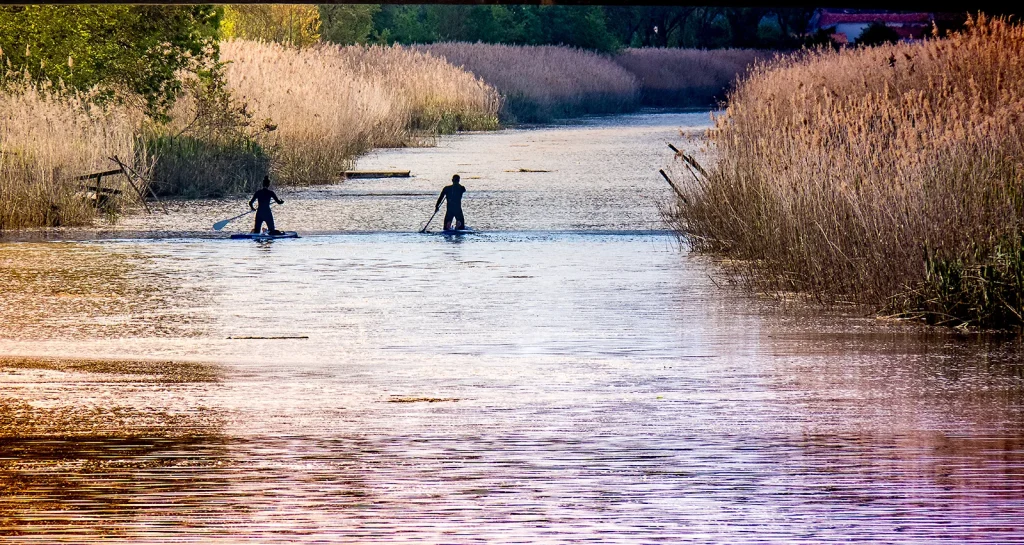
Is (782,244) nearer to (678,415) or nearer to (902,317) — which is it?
(902,317)

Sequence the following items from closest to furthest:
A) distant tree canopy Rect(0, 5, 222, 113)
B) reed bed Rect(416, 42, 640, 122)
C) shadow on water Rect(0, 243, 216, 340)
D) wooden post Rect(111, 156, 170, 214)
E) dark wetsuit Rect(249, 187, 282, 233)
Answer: shadow on water Rect(0, 243, 216, 340) < dark wetsuit Rect(249, 187, 282, 233) < wooden post Rect(111, 156, 170, 214) < distant tree canopy Rect(0, 5, 222, 113) < reed bed Rect(416, 42, 640, 122)

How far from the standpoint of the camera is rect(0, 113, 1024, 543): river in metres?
6.26

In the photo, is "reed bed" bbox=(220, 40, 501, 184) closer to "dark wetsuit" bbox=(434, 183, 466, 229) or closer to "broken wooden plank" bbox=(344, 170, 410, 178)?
"broken wooden plank" bbox=(344, 170, 410, 178)

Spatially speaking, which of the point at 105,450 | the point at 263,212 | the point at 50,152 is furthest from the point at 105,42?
the point at 105,450

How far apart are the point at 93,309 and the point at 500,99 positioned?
37098mm

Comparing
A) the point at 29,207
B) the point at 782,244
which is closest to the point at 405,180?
the point at 29,207

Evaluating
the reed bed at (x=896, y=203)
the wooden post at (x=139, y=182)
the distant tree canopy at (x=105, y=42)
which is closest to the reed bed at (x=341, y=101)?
the distant tree canopy at (x=105, y=42)

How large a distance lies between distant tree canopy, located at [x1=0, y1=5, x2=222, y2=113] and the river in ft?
27.3

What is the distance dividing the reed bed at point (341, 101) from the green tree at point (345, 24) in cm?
1072

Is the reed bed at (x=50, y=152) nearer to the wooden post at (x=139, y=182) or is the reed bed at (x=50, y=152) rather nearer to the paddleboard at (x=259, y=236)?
the wooden post at (x=139, y=182)

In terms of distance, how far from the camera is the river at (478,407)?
626 cm

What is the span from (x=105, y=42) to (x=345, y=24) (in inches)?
1445

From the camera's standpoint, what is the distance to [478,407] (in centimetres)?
854

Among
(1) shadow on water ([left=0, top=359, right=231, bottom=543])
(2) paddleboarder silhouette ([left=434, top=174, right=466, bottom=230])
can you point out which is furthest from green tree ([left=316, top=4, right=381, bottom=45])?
(1) shadow on water ([left=0, top=359, right=231, bottom=543])
